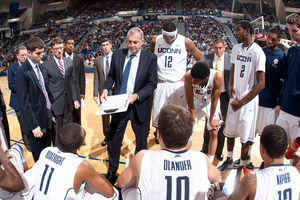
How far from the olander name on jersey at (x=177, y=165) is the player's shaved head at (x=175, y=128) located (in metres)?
0.11

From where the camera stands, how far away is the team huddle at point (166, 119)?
4.68ft

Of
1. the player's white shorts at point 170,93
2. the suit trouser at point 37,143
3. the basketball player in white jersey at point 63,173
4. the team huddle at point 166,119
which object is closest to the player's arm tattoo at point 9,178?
the team huddle at point 166,119

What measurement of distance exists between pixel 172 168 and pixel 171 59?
7.64 feet

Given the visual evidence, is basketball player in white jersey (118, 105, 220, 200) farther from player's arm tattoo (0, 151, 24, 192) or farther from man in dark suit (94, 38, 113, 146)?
man in dark suit (94, 38, 113, 146)

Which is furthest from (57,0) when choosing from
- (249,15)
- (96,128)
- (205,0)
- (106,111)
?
(106,111)

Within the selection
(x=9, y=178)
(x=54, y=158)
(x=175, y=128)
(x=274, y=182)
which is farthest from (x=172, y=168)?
(x=9, y=178)

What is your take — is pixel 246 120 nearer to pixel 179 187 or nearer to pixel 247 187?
pixel 247 187

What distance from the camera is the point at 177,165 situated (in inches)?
54.3

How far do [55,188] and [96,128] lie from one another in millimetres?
3762

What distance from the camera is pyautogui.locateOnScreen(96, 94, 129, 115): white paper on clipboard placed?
2354 mm

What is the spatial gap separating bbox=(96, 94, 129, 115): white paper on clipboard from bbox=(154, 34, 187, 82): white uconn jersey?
1.04m

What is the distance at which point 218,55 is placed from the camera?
12.0 ft

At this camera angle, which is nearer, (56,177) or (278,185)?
(278,185)

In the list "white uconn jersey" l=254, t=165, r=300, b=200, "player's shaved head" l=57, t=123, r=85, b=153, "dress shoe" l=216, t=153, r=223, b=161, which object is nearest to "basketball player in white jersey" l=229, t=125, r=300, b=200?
"white uconn jersey" l=254, t=165, r=300, b=200
